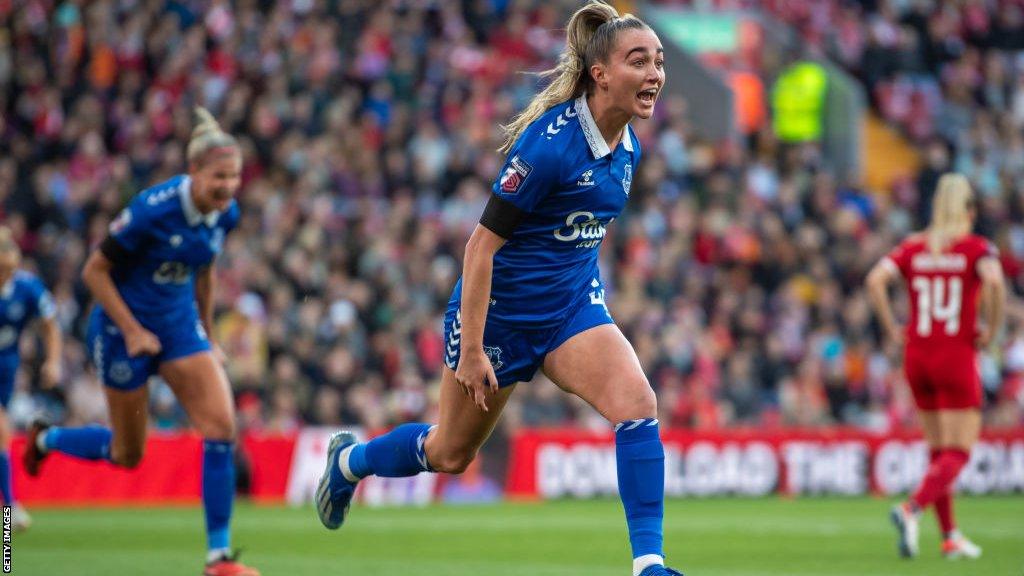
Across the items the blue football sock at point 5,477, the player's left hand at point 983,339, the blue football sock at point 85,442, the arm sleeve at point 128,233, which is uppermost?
the arm sleeve at point 128,233

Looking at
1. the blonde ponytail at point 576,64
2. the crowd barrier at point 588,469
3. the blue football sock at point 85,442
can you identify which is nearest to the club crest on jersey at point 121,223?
the blue football sock at point 85,442

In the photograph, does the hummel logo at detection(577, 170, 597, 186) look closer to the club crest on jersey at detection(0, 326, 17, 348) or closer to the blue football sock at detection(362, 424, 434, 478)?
the blue football sock at detection(362, 424, 434, 478)

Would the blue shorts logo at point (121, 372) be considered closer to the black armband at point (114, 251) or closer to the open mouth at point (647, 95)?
the black armband at point (114, 251)

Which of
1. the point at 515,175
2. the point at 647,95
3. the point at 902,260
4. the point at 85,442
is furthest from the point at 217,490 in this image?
the point at 902,260

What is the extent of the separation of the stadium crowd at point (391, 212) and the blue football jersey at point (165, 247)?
883 cm

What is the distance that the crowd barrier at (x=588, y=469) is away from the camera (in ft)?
61.6

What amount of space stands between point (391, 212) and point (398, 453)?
1405 cm

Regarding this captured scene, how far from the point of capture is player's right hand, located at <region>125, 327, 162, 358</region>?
9.88 meters

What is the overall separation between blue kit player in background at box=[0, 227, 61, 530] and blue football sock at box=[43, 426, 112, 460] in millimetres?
1936

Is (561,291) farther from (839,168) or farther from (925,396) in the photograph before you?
(839,168)

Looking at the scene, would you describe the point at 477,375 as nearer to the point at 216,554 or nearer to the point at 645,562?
the point at 645,562

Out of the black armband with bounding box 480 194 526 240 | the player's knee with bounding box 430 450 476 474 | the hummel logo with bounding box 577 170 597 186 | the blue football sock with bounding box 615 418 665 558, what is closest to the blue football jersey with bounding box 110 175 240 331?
the player's knee with bounding box 430 450 476 474

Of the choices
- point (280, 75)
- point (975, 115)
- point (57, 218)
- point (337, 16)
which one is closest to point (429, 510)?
point (57, 218)

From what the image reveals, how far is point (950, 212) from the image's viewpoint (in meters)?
12.1
